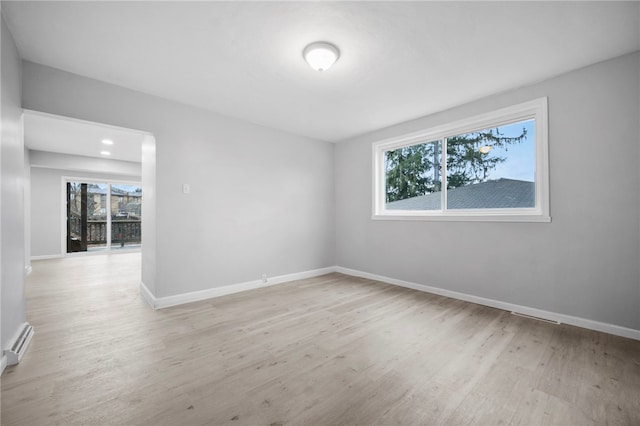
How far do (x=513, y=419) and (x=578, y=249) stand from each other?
2.06 m

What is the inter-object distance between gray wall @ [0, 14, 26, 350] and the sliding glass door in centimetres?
628

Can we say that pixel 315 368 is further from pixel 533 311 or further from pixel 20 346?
pixel 533 311

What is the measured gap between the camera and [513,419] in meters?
1.47

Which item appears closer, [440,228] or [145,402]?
[145,402]

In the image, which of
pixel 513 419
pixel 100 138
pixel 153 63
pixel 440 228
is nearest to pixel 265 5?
pixel 153 63

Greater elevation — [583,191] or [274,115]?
[274,115]

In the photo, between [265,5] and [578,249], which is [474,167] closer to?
[578,249]

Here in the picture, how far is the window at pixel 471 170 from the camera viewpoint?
3014 millimetres

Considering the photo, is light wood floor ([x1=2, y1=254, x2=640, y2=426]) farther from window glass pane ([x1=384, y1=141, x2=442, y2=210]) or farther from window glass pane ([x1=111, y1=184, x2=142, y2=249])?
window glass pane ([x1=111, y1=184, x2=142, y2=249])

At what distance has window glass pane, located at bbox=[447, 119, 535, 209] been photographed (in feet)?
Result: 10.2

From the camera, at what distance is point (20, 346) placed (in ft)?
6.95

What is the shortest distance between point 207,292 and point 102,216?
642 centimetres

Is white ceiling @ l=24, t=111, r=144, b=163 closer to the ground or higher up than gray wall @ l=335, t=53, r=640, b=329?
higher up

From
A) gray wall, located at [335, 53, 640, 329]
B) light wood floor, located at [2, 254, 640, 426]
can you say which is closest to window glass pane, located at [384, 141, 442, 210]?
gray wall, located at [335, 53, 640, 329]
